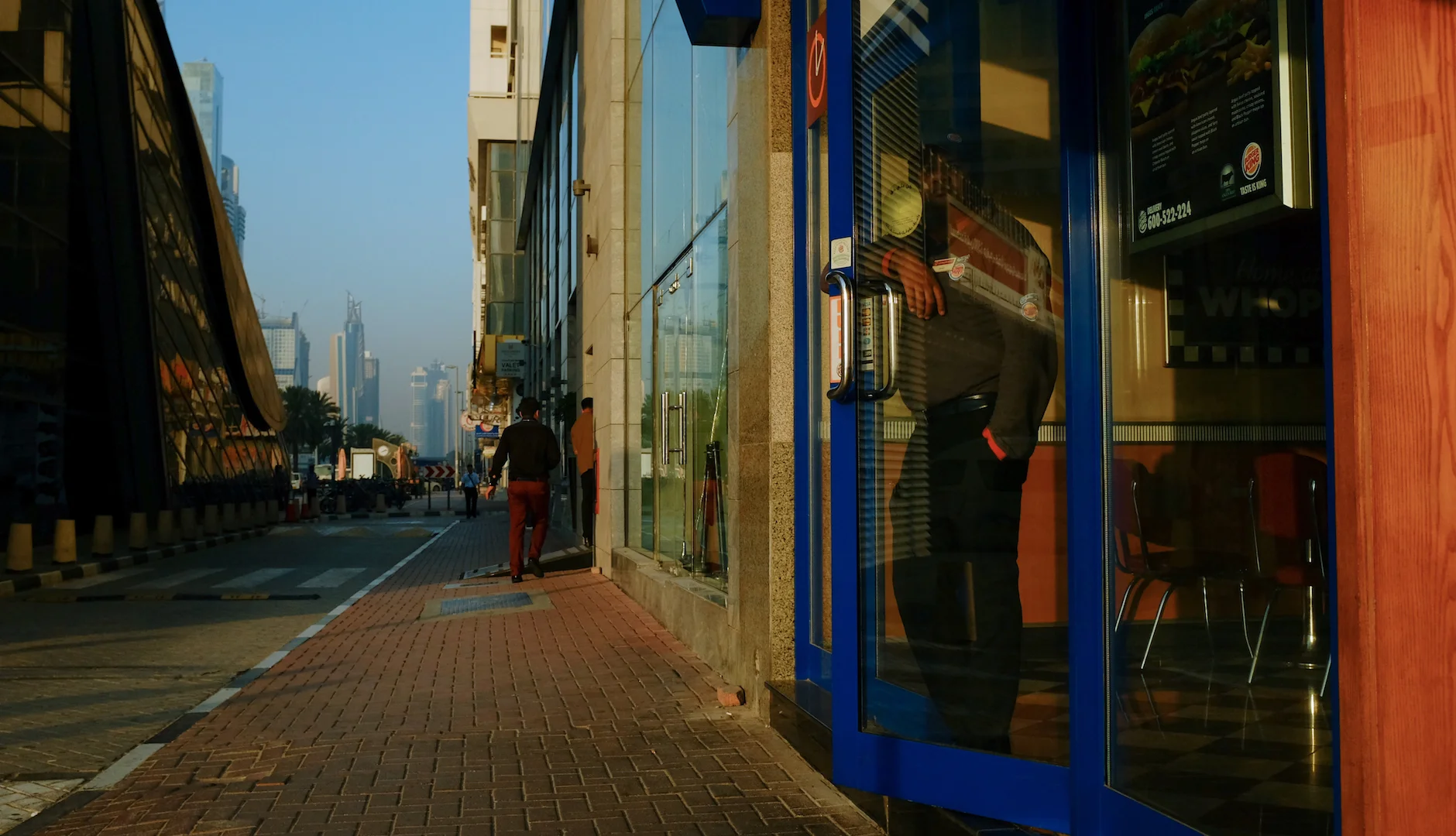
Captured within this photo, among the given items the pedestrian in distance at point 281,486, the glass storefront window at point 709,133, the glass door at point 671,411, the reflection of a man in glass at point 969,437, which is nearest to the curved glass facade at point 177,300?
the pedestrian in distance at point 281,486

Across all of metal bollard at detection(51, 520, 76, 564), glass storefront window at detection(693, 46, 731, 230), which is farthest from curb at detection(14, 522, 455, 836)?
metal bollard at detection(51, 520, 76, 564)

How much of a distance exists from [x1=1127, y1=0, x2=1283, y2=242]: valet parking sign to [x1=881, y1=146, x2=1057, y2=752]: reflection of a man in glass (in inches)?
23.4

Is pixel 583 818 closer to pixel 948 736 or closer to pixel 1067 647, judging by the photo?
pixel 948 736

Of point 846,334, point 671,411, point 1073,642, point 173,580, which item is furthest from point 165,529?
point 1073,642

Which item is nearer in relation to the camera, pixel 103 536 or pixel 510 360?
pixel 103 536

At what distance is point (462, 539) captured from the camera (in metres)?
26.2

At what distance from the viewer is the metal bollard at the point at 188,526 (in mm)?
23906

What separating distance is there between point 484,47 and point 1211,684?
301 ft

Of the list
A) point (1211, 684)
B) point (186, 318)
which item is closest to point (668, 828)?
point (1211, 684)

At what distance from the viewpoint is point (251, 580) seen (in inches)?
633

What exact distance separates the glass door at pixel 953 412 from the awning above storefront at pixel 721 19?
72.6 inches

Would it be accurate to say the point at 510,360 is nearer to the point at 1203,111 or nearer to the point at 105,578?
the point at 105,578

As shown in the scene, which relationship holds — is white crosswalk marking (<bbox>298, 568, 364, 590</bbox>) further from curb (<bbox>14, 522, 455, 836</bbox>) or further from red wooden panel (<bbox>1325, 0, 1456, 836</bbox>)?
red wooden panel (<bbox>1325, 0, 1456, 836</bbox>)

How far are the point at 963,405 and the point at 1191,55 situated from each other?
135cm
